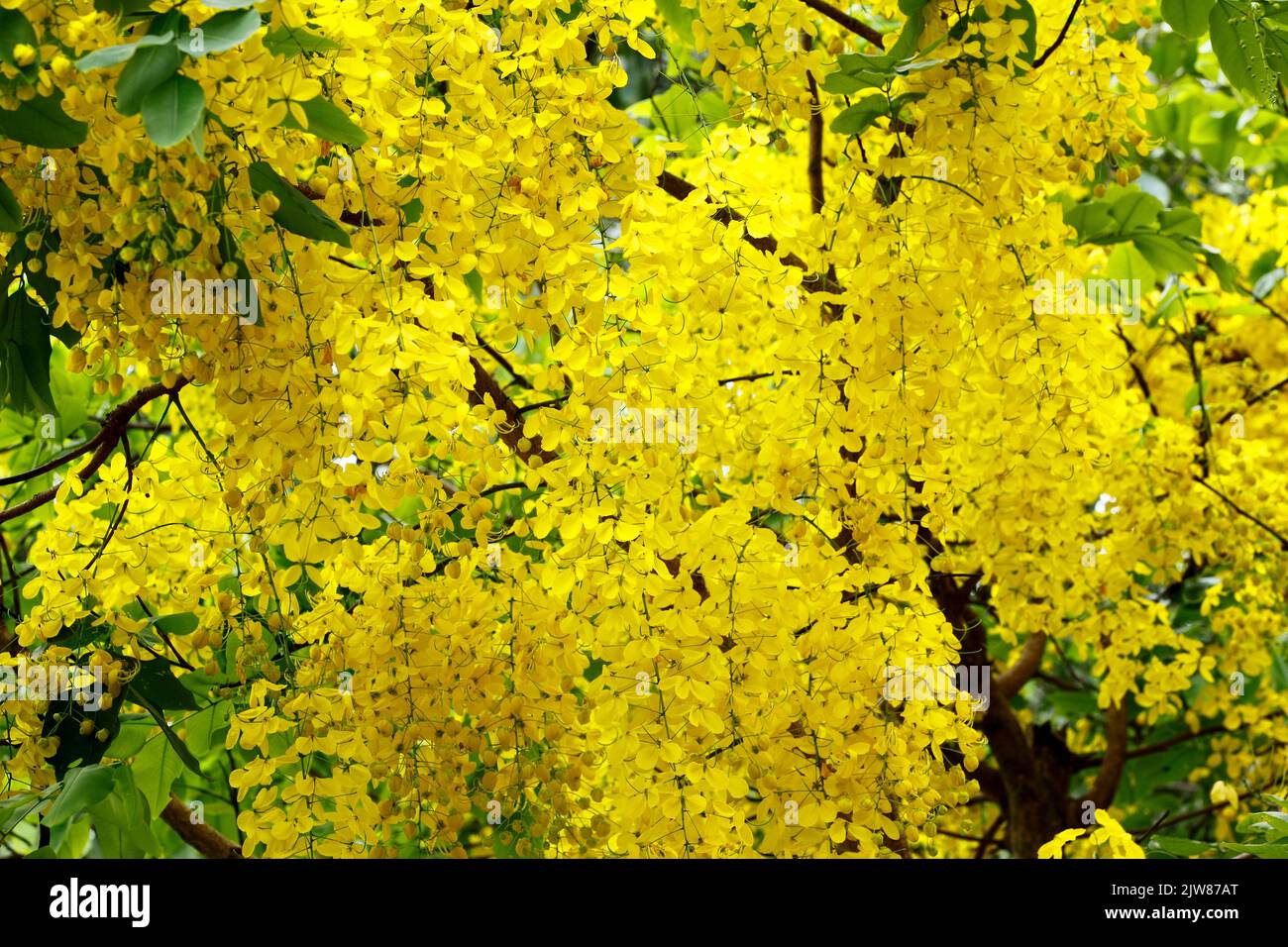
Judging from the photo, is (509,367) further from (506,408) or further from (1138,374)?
(1138,374)

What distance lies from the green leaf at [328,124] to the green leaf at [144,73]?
0.21 metres

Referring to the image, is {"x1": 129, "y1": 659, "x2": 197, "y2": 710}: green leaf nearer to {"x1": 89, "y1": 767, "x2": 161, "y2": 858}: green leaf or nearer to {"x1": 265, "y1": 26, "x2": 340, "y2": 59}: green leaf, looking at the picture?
Result: {"x1": 89, "y1": 767, "x2": 161, "y2": 858}: green leaf

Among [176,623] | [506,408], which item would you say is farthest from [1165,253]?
[176,623]

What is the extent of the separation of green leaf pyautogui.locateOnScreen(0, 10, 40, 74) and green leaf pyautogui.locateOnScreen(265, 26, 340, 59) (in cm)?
22

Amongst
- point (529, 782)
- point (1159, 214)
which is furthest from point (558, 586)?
point (1159, 214)

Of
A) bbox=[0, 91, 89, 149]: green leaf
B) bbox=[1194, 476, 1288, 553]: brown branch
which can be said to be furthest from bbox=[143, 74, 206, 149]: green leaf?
bbox=[1194, 476, 1288, 553]: brown branch

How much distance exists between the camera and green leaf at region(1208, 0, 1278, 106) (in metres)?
1.78

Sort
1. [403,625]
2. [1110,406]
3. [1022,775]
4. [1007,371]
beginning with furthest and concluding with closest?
[1022,775] → [1110,406] → [1007,371] → [403,625]

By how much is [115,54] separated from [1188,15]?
1.43m

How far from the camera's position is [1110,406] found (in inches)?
97.3

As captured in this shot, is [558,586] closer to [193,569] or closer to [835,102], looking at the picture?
[193,569]

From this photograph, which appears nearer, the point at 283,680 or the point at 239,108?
the point at 239,108

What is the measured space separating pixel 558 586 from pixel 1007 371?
2.41 feet

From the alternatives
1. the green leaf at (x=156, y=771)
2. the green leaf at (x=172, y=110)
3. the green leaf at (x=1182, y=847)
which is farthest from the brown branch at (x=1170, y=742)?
the green leaf at (x=172, y=110)
